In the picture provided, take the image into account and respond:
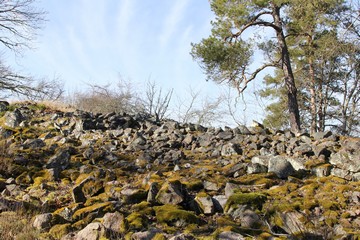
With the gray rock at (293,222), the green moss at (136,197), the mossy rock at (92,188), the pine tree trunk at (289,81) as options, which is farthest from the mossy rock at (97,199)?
the pine tree trunk at (289,81)

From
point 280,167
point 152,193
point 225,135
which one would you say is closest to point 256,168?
point 280,167

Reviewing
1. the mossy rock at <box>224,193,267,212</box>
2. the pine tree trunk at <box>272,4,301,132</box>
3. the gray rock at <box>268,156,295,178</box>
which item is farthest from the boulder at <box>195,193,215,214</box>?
the pine tree trunk at <box>272,4,301,132</box>

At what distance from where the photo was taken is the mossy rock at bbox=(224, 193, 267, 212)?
4039 millimetres

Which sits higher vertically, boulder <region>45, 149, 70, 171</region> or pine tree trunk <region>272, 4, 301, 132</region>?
pine tree trunk <region>272, 4, 301, 132</region>

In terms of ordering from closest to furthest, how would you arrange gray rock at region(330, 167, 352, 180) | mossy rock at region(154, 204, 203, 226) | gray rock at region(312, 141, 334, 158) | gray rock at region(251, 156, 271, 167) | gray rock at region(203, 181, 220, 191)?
mossy rock at region(154, 204, 203, 226), gray rock at region(203, 181, 220, 191), gray rock at region(330, 167, 352, 180), gray rock at region(251, 156, 271, 167), gray rock at region(312, 141, 334, 158)

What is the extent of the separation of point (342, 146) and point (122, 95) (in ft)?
45.6

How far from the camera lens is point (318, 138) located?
21.6ft

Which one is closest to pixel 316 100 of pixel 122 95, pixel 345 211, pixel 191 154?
pixel 122 95

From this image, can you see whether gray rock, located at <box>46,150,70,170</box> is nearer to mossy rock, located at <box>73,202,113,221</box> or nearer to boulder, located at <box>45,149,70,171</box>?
boulder, located at <box>45,149,70,171</box>

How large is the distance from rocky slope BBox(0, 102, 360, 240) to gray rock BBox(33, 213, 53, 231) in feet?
0.04

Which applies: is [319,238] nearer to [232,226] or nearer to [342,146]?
[232,226]

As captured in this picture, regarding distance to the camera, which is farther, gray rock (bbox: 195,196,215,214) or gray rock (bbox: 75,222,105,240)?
gray rock (bbox: 195,196,215,214)

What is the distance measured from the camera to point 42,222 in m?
3.66

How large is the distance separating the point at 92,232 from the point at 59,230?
407mm
